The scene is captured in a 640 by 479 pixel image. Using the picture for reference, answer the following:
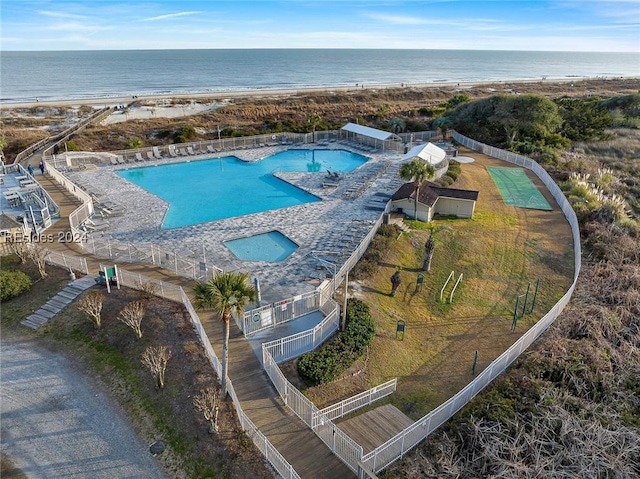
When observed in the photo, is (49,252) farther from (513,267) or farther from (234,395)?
(513,267)

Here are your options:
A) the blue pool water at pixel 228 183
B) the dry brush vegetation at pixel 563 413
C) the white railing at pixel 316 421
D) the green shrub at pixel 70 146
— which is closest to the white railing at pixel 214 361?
the white railing at pixel 316 421

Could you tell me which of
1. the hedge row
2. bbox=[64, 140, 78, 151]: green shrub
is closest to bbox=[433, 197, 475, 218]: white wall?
the hedge row

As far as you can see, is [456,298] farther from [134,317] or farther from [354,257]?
[134,317]


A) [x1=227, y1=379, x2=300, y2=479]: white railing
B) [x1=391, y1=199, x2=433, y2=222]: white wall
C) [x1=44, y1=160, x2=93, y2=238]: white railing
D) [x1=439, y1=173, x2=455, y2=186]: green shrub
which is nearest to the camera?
[x1=227, y1=379, x2=300, y2=479]: white railing

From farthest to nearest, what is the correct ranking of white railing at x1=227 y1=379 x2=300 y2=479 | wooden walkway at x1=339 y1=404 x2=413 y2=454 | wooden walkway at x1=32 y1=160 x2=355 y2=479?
wooden walkway at x1=339 y1=404 x2=413 y2=454, wooden walkway at x1=32 y1=160 x2=355 y2=479, white railing at x1=227 y1=379 x2=300 y2=479

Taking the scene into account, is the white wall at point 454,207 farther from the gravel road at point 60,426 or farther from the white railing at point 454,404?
the gravel road at point 60,426

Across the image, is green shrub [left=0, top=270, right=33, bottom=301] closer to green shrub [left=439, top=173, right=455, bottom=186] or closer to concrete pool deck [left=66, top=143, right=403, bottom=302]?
concrete pool deck [left=66, top=143, right=403, bottom=302]

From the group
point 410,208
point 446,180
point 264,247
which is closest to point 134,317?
point 264,247
